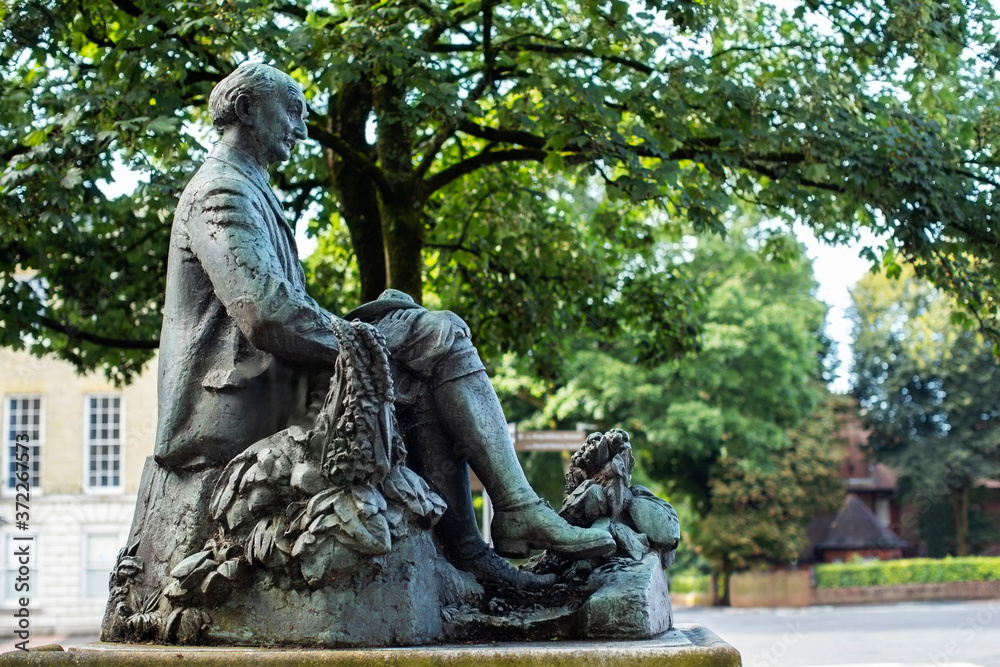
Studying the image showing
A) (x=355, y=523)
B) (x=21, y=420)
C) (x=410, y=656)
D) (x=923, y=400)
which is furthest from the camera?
(x=923, y=400)

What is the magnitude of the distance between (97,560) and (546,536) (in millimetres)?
28444

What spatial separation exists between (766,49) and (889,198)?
2.35 meters

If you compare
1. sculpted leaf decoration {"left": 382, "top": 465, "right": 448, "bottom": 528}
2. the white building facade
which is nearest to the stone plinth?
sculpted leaf decoration {"left": 382, "top": 465, "right": 448, "bottom": 528}

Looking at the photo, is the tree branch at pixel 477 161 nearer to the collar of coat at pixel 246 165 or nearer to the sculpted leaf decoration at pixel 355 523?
the collar of coat at pixel 246 165

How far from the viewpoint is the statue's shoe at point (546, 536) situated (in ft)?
13.7

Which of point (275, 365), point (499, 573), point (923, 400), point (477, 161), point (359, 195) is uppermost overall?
point (477, 161)

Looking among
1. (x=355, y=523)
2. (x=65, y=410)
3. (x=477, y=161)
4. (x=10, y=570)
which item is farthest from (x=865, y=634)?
(x=65, y=410)

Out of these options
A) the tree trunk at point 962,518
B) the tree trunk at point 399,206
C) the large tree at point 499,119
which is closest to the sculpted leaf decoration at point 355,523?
the large tree at point 499,119

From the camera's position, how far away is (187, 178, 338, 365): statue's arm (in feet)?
13.1

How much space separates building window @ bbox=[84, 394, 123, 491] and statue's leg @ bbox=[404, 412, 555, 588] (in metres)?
27.8

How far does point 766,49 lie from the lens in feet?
34.7

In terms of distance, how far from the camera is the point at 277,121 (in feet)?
14.7

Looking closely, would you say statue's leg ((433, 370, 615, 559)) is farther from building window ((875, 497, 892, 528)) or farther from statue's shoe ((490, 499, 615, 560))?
building window ((875, 497, 892, 528))

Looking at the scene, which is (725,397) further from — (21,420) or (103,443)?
(21,420)
